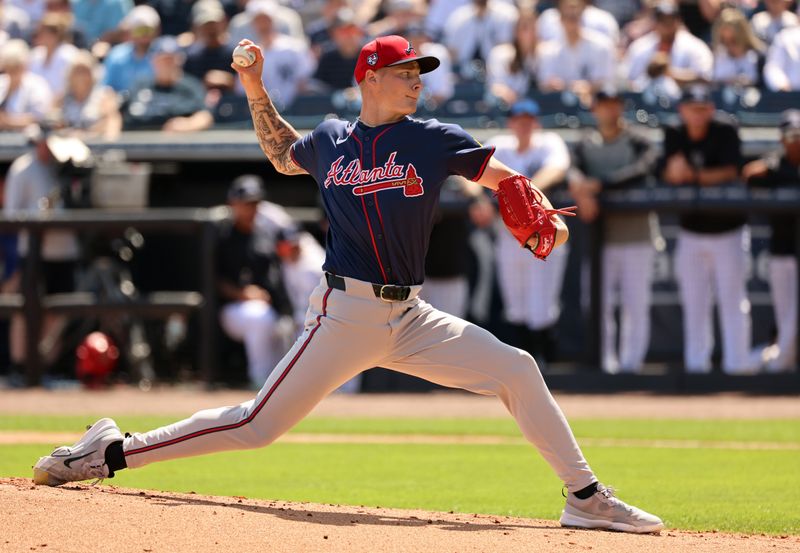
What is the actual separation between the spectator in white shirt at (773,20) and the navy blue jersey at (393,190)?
784 centimetres

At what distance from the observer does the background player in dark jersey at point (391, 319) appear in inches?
187

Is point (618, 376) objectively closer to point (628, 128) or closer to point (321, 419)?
point (628, 128)

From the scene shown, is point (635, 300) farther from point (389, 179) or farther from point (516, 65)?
point (389, 179)

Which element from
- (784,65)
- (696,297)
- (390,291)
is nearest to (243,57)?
(390,291)

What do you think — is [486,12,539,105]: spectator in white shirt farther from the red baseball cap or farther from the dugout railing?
the red baseball cap

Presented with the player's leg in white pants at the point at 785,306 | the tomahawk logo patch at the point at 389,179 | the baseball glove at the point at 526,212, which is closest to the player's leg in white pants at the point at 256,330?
the player's leg in white pants at the point at 785,306

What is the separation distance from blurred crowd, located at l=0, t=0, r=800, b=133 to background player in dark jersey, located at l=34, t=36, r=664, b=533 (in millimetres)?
6761

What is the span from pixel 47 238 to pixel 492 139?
3895 millimetres

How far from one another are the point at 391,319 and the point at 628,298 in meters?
6.02

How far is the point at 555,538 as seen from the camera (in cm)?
452

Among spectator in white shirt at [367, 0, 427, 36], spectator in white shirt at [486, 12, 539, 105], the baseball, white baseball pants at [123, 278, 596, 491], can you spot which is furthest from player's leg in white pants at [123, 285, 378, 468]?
spectator in white shirt at [367, 0, 427, 36]

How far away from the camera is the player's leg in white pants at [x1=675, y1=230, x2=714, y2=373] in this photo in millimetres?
10398

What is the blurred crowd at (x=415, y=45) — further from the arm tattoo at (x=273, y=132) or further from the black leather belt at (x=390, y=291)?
the black leather belt at (x=390, y=291)

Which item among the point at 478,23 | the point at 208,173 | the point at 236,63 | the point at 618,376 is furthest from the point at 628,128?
the point at 236,63
